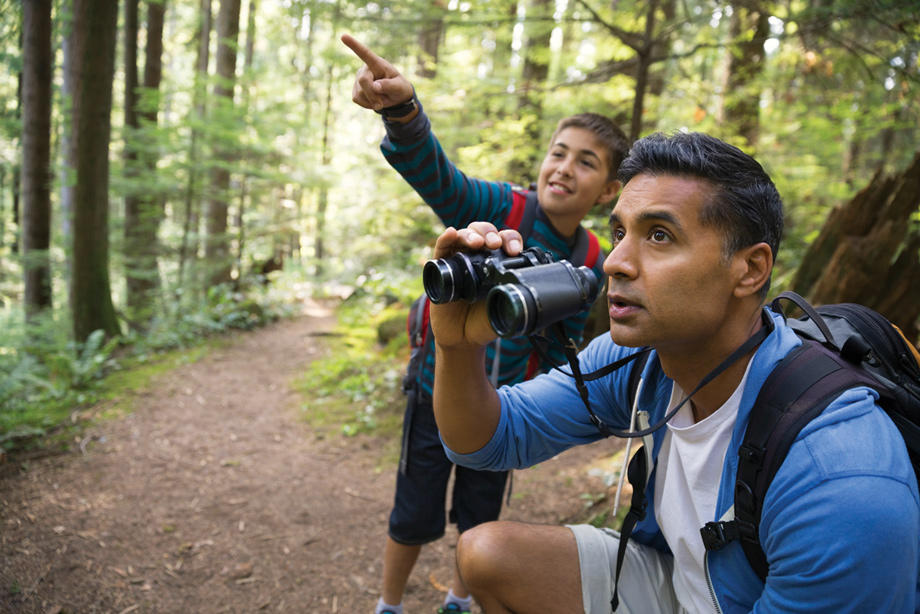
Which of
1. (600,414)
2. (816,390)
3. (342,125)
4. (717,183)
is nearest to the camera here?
(816,390)

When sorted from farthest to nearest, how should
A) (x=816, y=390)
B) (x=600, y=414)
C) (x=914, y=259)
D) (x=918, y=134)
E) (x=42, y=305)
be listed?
(x=918, y=134) → (x=42, y=305) → (x=914, y=259) → (x=600, y=414) → (x=816, y=390)

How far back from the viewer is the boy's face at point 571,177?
2.67 metres

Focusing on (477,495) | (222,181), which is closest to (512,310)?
(477,495)

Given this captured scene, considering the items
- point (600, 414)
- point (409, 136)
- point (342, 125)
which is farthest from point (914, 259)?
point (342, 125)

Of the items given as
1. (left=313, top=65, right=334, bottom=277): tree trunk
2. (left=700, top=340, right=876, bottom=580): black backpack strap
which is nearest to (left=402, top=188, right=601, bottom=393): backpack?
(left=700, top=340, right=876, bottom=580): black backpack strap

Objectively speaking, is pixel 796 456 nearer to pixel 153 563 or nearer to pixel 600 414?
pixel 600 414

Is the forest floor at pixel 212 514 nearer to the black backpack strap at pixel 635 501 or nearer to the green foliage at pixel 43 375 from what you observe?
the green foliage at pixel 43 375

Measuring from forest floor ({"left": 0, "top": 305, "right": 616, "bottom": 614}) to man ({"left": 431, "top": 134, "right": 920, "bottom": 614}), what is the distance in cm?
171

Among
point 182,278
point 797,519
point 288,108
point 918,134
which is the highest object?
point 918,134

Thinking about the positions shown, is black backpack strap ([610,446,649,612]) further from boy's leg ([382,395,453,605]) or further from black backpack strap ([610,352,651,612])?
boy's leg ([382,395,453,605])

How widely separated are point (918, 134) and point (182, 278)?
53.0ft

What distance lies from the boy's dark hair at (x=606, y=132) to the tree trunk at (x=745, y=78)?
347cm

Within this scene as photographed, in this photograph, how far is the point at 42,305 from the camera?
803 cm

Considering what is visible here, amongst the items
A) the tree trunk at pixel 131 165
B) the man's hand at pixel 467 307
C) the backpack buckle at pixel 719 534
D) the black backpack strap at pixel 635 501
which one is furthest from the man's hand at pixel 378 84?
the tree trunk at pixel 131 165
